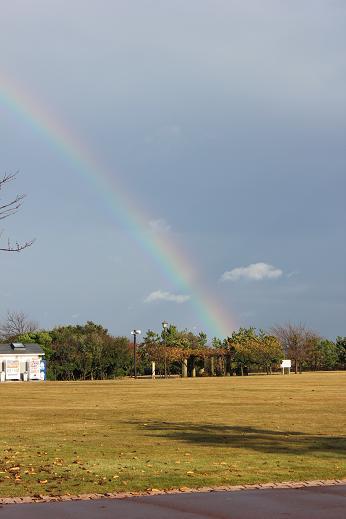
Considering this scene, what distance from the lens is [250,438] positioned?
21547 mm

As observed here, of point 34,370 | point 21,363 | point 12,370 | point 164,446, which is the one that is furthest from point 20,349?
→ point 164,446

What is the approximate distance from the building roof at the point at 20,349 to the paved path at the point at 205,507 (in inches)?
3232

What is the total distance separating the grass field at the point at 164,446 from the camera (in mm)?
14133

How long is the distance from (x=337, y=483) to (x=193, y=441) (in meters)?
7.69

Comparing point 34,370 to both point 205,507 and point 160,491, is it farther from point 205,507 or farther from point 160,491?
point 205,507

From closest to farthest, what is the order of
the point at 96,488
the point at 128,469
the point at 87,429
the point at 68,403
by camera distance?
the point at 96,488 < the point at 128,469 < the point at 87,429 < the point at 68,403

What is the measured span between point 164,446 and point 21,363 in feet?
250

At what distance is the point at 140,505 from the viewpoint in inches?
448

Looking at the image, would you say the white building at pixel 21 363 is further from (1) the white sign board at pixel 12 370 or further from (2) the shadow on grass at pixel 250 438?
(2) the shadow on grass at pixel 250 438

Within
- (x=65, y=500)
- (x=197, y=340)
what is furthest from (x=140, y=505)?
(x=197, y=340)

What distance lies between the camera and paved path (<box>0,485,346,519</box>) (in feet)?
34.5

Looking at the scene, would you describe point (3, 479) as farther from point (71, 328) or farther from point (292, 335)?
point (292, 335)

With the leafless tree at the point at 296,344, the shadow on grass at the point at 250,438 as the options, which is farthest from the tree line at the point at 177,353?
Answer: the shadow on grass at the point at 250,438

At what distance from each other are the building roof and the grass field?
197ft
